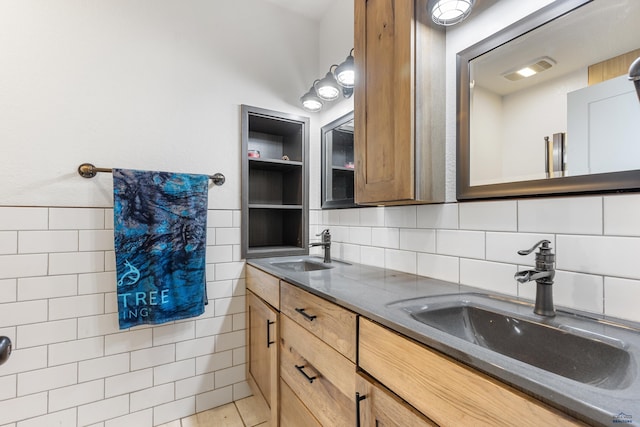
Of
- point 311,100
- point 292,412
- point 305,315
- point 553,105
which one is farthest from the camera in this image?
point 311,100

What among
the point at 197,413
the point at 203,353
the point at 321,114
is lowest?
the point at 197,413

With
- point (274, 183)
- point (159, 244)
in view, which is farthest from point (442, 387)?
point (274, 183)

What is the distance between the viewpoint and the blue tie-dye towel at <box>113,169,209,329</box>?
149 cm

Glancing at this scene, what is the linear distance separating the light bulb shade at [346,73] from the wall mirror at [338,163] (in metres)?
0.24

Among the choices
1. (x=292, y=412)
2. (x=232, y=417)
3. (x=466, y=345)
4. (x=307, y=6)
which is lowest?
(x=232, y=417)

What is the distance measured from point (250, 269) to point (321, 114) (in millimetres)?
1238

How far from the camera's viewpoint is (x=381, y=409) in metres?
0.76

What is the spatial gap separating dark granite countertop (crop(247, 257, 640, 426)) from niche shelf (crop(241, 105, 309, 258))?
774mm

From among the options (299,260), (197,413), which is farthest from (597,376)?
(197,413)

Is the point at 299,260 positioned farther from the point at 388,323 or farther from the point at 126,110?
the point at 126,110

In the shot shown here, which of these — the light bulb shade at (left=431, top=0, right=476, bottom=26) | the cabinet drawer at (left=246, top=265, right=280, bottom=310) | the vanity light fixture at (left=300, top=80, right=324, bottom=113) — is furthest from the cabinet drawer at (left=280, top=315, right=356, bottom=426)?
the vanity light fixture at (left=300, top=80, right=324, bottom=113)

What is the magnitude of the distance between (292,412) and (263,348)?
40 cm

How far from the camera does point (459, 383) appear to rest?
0.58m

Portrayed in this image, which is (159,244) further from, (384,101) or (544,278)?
(544,278)
